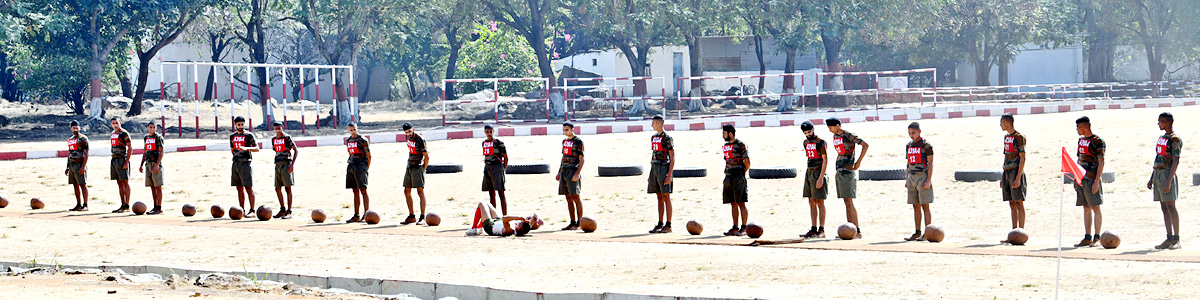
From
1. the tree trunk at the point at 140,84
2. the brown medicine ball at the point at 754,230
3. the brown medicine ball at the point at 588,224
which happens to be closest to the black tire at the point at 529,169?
the brown medicine ball at the point at 588,224

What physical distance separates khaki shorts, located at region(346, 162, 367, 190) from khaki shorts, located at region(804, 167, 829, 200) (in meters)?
5.84

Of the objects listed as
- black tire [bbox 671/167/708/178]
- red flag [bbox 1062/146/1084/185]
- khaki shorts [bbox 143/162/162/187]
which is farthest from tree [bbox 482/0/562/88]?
red flag [bbox 1062/146/1084/185]

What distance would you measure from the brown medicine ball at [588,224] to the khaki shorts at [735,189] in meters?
1.50

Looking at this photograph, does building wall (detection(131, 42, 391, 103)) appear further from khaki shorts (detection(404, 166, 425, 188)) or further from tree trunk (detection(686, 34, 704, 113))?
khaki shorts (detection(404, 166, 425, 188))

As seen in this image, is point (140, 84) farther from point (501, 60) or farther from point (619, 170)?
point (619, 170)

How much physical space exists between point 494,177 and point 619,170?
658cm

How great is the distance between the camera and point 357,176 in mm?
16719

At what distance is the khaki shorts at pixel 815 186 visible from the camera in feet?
45.1

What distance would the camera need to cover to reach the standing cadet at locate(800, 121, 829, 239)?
1367 centimetres

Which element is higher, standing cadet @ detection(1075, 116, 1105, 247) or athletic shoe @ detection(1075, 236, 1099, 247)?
standing cadet @ detection(1075, 116, 1105, 247)

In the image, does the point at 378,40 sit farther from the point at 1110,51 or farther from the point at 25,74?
the point at 1110,51

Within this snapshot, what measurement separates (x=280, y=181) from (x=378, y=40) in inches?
1155

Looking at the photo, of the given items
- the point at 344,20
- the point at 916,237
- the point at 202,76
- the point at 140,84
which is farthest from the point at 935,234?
the point at 202,76

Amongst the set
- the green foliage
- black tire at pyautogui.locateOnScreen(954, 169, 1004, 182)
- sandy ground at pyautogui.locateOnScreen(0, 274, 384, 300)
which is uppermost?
the green foliage
